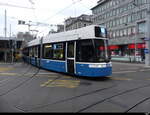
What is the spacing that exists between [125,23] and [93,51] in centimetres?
4856

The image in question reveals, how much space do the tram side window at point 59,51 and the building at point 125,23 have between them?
34.9 metres

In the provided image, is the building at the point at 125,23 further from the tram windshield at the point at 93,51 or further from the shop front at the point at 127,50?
the tram windshield at the point at 93,51

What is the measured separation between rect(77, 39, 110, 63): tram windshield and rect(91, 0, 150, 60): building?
36.7 meters

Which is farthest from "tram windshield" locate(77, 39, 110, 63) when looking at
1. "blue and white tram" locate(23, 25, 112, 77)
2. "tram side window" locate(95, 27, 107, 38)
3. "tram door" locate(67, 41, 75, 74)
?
"tram door" locate(67, 41, 75, 74)

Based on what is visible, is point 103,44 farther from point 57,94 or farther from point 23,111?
point 23,111

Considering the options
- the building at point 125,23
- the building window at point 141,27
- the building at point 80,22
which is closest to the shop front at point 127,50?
the building at point 125,23

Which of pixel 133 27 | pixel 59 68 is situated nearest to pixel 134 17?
pixel 133 27

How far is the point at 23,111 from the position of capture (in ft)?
18.5

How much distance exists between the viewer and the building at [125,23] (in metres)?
49.4

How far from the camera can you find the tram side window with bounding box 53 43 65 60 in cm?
1387

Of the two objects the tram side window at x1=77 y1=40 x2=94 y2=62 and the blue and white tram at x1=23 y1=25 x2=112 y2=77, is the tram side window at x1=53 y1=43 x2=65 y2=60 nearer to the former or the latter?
A: the blue and white tram at x1=23 y1=25 x2=112 y2=77

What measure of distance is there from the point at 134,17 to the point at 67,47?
147 feet

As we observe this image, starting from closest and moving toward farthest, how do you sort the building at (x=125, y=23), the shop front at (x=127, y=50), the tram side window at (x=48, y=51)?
the tram side window at (x=48, y=51), the shop front at (x=127, y=50), the building at (x=125, y=23)

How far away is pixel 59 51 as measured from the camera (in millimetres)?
14430
